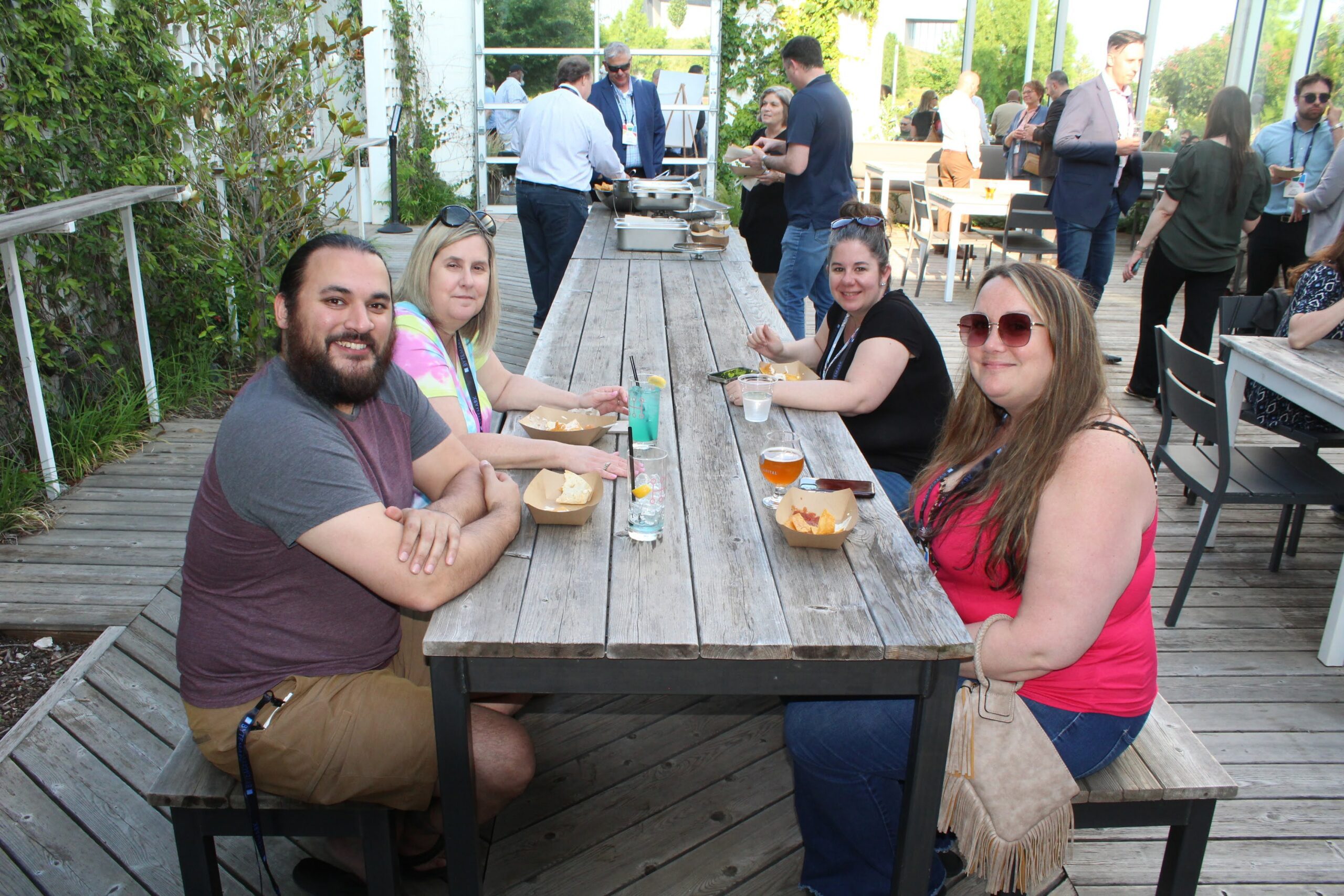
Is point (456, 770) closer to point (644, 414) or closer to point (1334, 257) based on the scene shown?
point (644, 414)

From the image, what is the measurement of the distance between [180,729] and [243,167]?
3364 mm

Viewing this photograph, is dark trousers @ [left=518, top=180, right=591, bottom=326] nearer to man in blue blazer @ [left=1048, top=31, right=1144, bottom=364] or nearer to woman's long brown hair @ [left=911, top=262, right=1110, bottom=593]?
man in blue blazer @ [left=1048, top=31, right=1144, bottom=364]

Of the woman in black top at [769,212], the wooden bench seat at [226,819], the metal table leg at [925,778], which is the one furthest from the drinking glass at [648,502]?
the woman in black top at [769,212]

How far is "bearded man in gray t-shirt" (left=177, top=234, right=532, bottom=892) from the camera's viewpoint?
172 cm

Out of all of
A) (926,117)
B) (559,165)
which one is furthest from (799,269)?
(926,117)

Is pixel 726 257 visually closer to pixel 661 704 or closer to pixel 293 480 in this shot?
pixel 661 704

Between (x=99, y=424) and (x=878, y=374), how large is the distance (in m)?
3.41

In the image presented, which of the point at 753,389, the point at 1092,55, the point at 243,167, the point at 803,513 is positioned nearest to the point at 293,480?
the point at 803,513

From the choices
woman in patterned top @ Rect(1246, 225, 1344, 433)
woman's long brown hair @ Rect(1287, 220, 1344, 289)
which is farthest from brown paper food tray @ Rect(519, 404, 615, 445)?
woman's long brown hair @ Rect(1287, 220, 1344, 289)

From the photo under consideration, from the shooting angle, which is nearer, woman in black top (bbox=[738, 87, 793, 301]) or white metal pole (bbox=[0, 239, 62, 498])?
white metal pole (bbox=[0, 239, 62, 498])

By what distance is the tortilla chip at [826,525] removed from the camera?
6.27ft

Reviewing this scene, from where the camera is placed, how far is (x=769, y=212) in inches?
259

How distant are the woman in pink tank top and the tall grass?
3151 millimetres

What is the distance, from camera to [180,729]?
2.62 m
